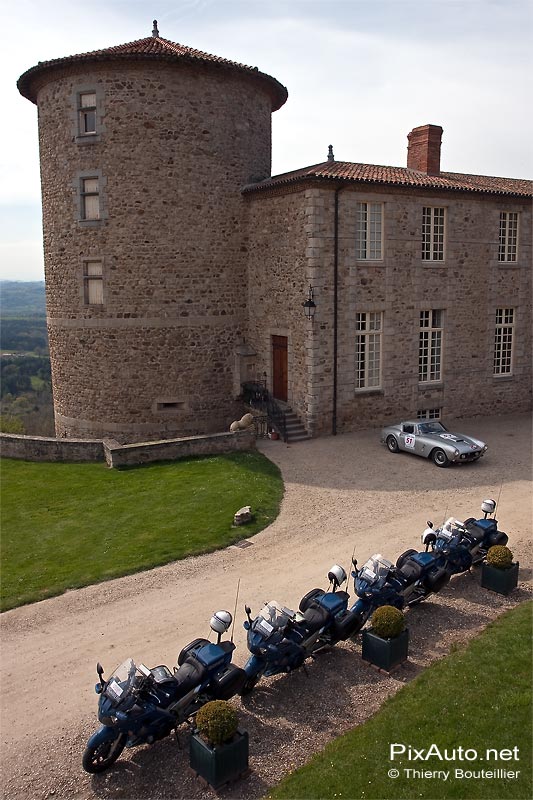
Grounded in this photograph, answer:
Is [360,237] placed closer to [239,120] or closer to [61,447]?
[239,120]

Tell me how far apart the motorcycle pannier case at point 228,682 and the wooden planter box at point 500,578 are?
15.6 feet

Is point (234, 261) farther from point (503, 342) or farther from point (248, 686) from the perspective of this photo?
point (248, 686)

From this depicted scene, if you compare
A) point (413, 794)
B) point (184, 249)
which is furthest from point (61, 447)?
point (413, 794)

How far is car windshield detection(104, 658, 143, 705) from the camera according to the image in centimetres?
654

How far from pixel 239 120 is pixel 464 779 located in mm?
19802

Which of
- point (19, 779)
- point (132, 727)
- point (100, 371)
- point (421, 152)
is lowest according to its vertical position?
point (19, 779)

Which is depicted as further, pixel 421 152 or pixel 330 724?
pixel 421 152

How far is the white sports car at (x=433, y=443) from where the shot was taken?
1697 cm

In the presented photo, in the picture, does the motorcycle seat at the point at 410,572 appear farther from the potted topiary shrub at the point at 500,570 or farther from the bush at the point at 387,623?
the potted topiary shrub at the point at 500,570

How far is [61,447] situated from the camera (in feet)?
61.5

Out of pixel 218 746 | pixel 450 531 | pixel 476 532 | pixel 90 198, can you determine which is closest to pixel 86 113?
pixel 90 198

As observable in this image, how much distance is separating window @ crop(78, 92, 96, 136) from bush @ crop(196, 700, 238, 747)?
18.5m

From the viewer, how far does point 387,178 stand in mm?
19672

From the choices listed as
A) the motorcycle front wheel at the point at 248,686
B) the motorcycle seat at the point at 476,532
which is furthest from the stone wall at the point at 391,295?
the motorcycle front wheel at the point at 248,686
